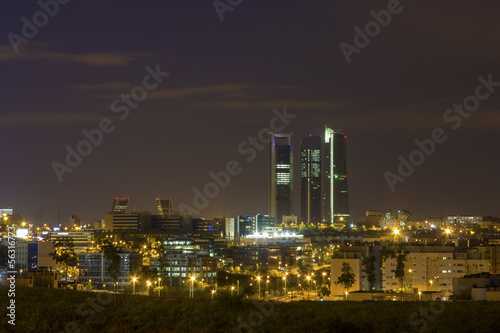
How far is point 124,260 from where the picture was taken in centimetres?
7081

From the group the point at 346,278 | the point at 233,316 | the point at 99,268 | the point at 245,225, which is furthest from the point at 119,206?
the point at 233,316

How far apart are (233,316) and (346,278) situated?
84.1ft

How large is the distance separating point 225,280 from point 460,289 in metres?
29.9

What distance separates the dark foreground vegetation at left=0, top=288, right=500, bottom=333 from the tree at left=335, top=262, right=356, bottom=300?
22.5 m

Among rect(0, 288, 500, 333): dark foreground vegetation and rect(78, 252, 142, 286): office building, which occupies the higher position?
rect(0, 288, 500, 333): dark foreground vegetation

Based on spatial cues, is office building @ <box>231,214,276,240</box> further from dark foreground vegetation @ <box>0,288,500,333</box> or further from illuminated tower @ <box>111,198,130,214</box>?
dark foreground vegetation @ <box>0,288,500,333</box>

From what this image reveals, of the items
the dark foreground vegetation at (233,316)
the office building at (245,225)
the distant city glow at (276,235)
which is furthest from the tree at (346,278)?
the office building at (245,225)

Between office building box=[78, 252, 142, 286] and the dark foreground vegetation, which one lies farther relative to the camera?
office building box=[78, 252, 142, 286]

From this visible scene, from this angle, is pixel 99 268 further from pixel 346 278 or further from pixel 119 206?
pixel 119 206

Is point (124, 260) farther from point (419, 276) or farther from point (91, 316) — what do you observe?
point (91, 316)

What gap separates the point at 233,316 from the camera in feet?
81.6

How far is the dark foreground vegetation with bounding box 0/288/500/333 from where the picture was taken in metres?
23.6

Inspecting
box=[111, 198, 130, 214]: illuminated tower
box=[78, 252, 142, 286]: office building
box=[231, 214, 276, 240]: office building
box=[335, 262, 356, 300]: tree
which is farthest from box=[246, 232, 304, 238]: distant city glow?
box=[335, 262, 356, 300]: tree

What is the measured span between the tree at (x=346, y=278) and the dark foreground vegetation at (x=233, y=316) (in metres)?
22.5
